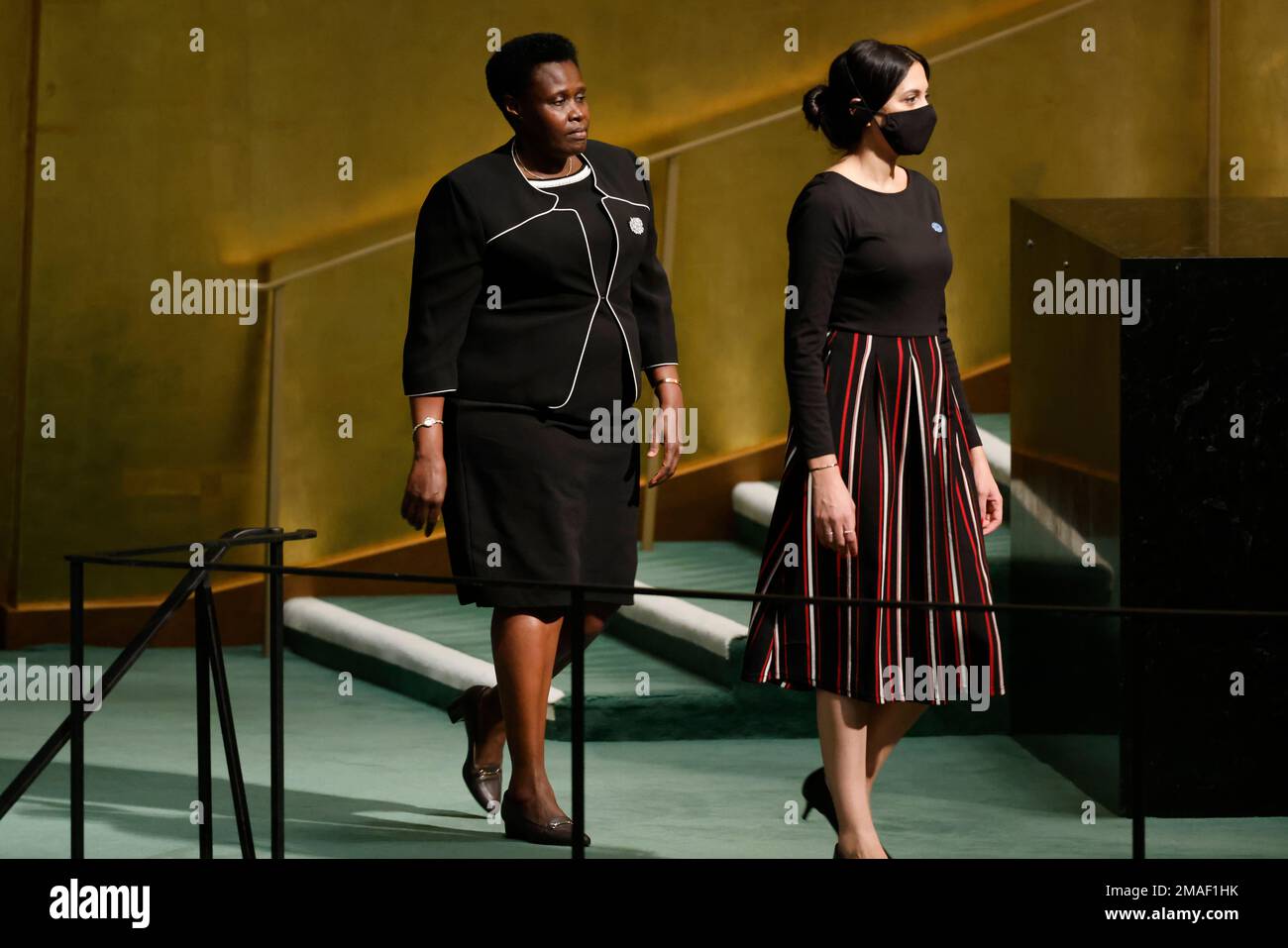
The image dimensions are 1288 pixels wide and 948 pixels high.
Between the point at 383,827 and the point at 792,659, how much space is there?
3.59ft

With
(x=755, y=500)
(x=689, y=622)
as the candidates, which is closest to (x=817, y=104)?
(x=689, y=622)

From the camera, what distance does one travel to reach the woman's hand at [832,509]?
4.01 metres

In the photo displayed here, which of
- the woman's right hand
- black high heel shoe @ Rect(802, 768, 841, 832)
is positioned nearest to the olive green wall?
Answer: the woman's right hand

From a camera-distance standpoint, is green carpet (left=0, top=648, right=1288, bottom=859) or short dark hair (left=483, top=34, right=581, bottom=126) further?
green carpet (left=0, top=648, right=1288, bottom=859)

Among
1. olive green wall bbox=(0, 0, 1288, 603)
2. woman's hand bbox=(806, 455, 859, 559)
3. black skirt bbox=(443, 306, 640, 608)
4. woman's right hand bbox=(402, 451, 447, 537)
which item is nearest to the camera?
woman's hand bbox=(806, 455, 859, 559)

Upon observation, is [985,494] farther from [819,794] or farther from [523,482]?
[523,482]

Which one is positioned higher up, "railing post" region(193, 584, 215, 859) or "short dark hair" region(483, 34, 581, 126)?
"short dark hair" region(483, 34, 581, 126)

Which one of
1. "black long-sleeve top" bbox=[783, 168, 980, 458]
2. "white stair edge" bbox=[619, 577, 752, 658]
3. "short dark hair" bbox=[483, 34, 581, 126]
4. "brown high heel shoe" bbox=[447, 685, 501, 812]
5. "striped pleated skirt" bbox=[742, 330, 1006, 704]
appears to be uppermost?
"short dark hair" bbox=[483, 34, 581, 126]

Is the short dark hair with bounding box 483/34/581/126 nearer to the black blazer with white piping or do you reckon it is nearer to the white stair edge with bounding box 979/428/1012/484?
the black blazer with white piping

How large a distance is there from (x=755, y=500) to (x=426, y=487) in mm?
2778

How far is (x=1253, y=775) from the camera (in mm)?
4863

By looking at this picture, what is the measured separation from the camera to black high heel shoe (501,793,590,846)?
448cm

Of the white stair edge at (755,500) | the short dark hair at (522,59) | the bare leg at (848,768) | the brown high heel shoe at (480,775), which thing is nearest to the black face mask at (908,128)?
the short dark hair at (522,59)

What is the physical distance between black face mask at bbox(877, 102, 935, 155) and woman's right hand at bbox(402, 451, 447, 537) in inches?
41.7
